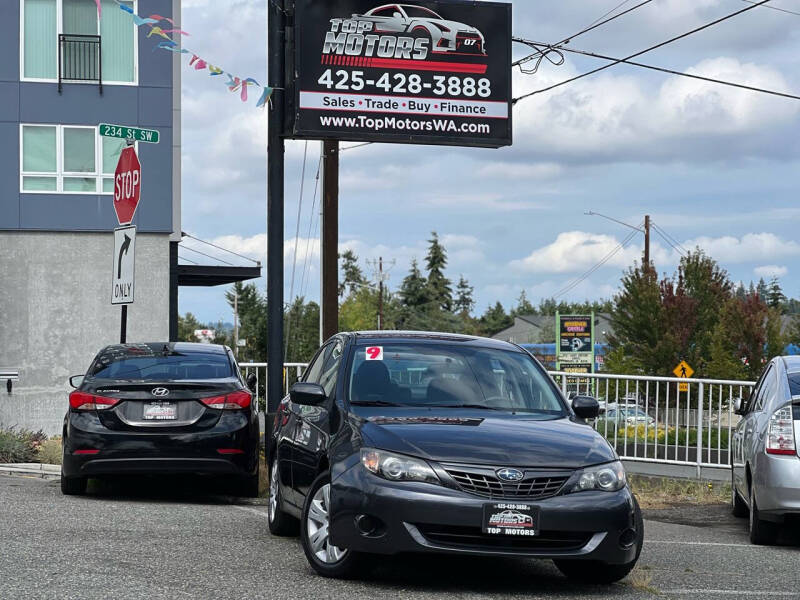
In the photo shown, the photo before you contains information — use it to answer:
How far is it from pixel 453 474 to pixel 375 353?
1759 millimetres

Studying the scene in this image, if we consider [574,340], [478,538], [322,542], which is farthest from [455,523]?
[574,340]

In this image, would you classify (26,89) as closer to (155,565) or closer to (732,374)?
(155,565)

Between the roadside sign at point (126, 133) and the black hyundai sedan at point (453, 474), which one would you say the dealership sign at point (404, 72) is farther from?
the black hyundai sedan at point (453, 474)

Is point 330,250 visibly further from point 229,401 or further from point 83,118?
point 83,118

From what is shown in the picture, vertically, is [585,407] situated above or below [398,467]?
above

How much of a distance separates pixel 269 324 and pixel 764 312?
49753 mm

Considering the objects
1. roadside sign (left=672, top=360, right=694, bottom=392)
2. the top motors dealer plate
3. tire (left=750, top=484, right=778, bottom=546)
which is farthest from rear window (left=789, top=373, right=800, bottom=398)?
roadside sign (left=672, top=360, right=694, bottom=392)

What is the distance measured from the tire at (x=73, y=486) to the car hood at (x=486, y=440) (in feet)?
17.8

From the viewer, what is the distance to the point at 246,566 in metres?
8.02

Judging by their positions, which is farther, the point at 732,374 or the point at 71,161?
the point at 732,374

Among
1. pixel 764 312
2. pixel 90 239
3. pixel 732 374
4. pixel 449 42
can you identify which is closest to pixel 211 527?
pixel 449 42

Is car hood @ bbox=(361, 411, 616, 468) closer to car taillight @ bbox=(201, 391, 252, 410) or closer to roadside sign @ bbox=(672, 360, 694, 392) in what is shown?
car taillight @ bbox=(201, 391, 252, 410)

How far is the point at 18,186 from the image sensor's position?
29578mm

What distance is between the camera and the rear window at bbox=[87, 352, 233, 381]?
1216 centimetres
